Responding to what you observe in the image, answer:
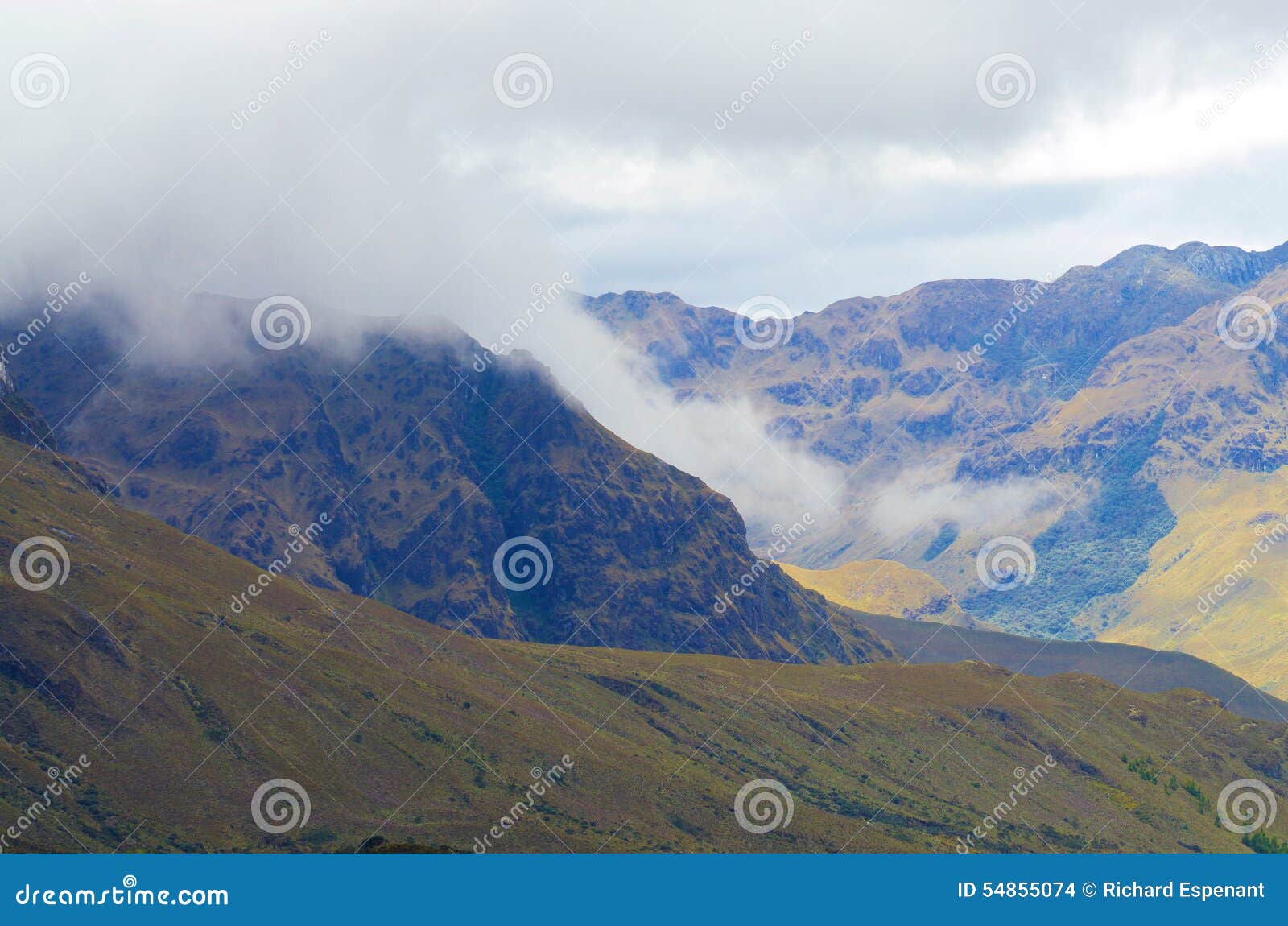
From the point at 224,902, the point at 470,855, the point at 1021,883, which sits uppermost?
the point at 1021,883

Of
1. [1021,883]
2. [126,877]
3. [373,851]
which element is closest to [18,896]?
[126,877]

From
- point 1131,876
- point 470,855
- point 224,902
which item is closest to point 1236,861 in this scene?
point 1131,876

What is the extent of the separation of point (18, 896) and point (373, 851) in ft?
157

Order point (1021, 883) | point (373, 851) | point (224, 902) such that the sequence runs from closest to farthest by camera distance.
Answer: point (224, 902)
point (1021, 883)
point (373, 851)

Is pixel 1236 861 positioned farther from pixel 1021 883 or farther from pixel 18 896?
pixel 18 896

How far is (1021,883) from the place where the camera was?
166875 mm

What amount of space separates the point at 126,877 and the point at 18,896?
10249 millimetres

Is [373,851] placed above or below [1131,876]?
below

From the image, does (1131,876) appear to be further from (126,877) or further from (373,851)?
(126,877)

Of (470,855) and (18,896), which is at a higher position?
(470,855)

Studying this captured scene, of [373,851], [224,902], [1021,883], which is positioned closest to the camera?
[224,902]

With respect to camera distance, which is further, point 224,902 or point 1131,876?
point 1131,876

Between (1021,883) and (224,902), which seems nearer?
(224,902)

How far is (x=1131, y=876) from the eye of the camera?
17488 cm
